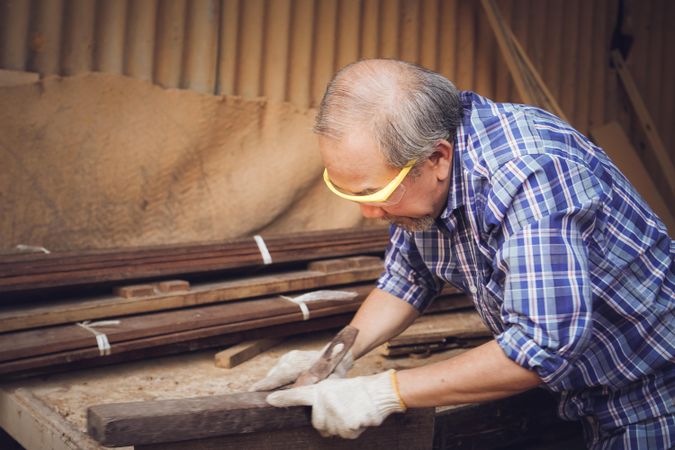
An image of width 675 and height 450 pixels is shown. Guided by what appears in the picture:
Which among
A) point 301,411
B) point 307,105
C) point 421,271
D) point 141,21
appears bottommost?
point 301,411

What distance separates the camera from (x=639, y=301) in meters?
2.32

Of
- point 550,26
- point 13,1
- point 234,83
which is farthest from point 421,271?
point 550,26

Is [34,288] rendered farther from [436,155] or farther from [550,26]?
[550,26]

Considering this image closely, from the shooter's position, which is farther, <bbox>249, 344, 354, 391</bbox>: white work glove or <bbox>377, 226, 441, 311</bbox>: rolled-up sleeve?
<bbox>377, 226, 441, 311</bbox>: rolled-up sleeve

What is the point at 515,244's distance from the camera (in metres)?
2.10

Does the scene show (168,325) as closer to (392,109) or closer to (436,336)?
(436,336)

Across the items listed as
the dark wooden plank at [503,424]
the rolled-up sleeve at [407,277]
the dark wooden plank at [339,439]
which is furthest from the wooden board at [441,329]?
the dark wooden plank at [339,439]

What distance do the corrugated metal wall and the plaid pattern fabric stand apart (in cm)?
197

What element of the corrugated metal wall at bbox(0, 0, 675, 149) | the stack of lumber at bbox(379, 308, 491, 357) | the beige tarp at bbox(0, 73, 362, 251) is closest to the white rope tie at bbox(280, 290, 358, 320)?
the stack of lumber at bbox(379, 308, 491, 357)

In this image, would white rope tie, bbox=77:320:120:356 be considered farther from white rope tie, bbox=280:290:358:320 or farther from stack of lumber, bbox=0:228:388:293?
white rope tie, bbox=280:290:358:320

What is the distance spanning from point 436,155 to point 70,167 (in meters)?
2.09

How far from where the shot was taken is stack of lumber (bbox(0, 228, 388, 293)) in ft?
10.6

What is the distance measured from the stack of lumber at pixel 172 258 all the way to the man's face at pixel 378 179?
4.51ft

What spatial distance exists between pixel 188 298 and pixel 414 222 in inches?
53.5
